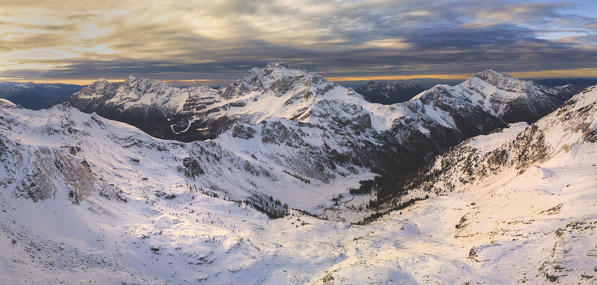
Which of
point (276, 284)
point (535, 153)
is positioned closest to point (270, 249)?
point (276, 284)

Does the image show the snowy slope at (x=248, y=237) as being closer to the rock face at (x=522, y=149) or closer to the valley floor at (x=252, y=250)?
the valley floor at (x=252, y=250)

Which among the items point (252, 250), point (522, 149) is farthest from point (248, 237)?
point (522, 149)

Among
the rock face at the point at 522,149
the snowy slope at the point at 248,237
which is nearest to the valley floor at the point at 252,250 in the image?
the snowy slope at the point at 248,237

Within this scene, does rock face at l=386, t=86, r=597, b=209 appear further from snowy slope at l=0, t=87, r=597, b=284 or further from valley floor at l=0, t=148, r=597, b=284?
valley floor at l=0, t=148, r=597, b=284

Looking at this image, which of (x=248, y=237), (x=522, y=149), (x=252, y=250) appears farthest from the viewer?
(x=522, y=149)

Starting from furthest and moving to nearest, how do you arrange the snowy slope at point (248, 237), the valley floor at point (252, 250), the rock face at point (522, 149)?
the rock face at point (522, 149) → the snowy slope at point (248, 237) → the valley floor at point (252, 250)

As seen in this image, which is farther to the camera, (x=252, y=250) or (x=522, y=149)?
(x=522, y=149)

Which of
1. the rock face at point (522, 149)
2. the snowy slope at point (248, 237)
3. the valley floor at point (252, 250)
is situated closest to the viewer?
the valley floor at point (252, 250)

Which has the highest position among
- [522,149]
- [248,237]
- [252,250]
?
[252,250]

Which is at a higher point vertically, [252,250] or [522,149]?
[252,250]

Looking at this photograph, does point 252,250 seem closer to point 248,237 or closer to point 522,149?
point 248,237
